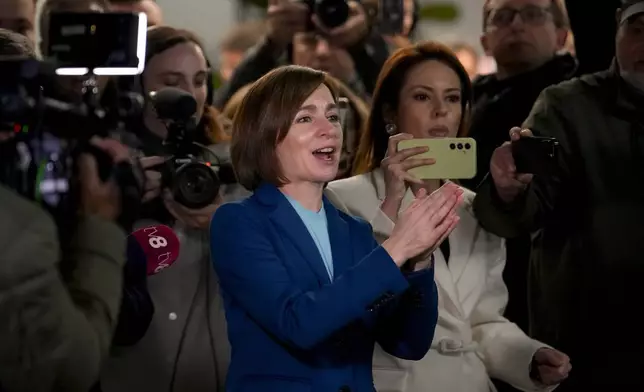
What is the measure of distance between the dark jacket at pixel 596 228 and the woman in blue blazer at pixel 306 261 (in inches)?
27.7

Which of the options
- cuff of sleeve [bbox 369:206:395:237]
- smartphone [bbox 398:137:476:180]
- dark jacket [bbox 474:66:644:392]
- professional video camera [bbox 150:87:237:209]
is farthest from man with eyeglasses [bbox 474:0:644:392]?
professional video camera [bbox 150:87:237:209]

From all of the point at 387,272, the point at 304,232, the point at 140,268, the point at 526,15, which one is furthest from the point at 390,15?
the point at 387,272

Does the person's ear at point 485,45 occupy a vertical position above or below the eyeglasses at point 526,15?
below

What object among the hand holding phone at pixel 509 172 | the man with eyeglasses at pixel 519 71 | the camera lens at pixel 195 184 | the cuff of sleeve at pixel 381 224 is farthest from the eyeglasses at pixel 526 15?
the camera lens at pixel 195 184

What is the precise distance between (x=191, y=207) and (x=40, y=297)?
357mm

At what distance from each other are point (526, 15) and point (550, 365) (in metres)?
0.79

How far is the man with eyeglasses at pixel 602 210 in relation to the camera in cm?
249

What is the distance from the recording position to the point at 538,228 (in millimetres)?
2492

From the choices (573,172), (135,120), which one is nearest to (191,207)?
(135,120)

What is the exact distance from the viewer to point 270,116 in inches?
71.7

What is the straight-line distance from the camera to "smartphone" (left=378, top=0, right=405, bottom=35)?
266 cm

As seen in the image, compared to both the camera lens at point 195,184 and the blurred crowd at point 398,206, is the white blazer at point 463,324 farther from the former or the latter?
the camera lens at point 195,184

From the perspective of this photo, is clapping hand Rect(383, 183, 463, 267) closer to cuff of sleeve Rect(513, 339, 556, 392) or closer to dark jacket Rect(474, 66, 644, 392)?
cuff of sleeve Rect(513, 339, 556, 392)

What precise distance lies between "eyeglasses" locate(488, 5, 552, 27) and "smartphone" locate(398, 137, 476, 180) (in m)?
0.48
